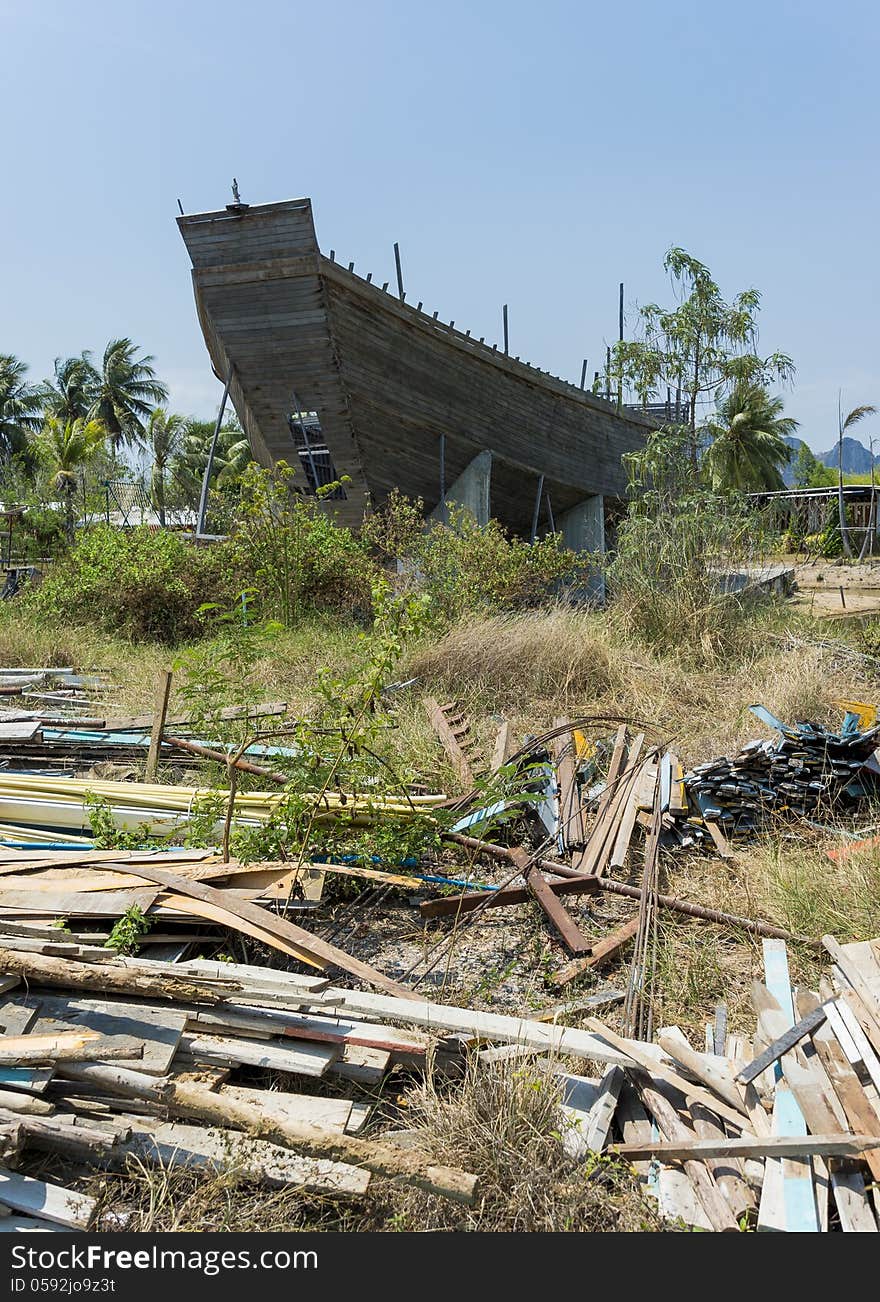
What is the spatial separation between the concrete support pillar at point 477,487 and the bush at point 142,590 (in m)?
5.48

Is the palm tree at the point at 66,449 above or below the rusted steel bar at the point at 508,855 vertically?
above

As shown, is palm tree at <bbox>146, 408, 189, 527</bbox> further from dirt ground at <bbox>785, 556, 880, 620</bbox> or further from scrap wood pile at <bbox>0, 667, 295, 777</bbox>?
scrap wood pile at <bbox>0, 667, 295, 777</bbox>

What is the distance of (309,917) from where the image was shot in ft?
13.6

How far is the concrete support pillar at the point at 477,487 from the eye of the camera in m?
17.0

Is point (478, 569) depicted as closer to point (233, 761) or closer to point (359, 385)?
point (359, 385)

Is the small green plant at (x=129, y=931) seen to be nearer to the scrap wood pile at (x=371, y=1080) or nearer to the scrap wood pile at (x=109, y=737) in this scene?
the scrap wood pile at (x=371, y=1080)

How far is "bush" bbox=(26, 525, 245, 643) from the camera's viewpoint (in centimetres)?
1239

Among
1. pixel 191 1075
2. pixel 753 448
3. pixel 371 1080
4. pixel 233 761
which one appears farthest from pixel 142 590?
pixel 753 448

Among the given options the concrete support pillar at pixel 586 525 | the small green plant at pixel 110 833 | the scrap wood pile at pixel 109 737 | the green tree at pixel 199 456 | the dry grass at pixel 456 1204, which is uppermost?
the green tree at pixel 199 456

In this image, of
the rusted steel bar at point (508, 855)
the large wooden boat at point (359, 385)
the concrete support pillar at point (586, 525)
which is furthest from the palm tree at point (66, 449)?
the rusted steel bar at point (508, 855)

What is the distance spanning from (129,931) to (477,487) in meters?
14.6

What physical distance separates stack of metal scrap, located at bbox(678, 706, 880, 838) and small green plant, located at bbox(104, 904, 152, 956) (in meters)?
3.25
